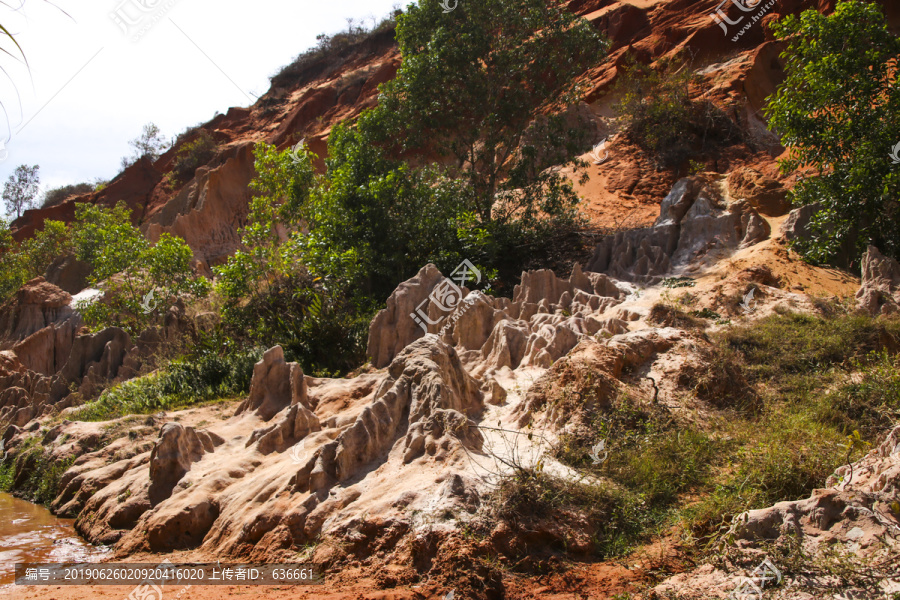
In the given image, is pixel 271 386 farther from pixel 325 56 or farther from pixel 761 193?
pixel 325 56

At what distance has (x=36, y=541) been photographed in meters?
5.94

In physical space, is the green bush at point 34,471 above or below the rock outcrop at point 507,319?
above

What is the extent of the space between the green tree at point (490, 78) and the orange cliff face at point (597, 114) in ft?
10.3

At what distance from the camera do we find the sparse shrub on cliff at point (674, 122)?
18.6 meters

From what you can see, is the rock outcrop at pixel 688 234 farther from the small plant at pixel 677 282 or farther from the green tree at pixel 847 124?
the green tree at pixel 847 124

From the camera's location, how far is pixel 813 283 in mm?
9172

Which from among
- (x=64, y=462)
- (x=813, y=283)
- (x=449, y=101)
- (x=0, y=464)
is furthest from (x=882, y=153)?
(x=0, y=464)

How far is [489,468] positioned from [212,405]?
6097 millimetres

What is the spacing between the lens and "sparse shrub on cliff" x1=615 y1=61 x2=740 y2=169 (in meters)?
18.6

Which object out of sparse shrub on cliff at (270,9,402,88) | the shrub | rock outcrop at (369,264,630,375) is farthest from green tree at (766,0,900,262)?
the shrub

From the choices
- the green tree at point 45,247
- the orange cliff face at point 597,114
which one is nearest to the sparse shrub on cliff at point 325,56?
the orange cliff face at point 597,114

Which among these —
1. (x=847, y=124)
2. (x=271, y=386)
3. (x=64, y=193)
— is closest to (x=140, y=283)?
(x=271, y=386)

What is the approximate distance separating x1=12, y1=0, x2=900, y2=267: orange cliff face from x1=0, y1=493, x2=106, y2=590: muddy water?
45.0 feet

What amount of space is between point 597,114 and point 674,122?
12.1ft
